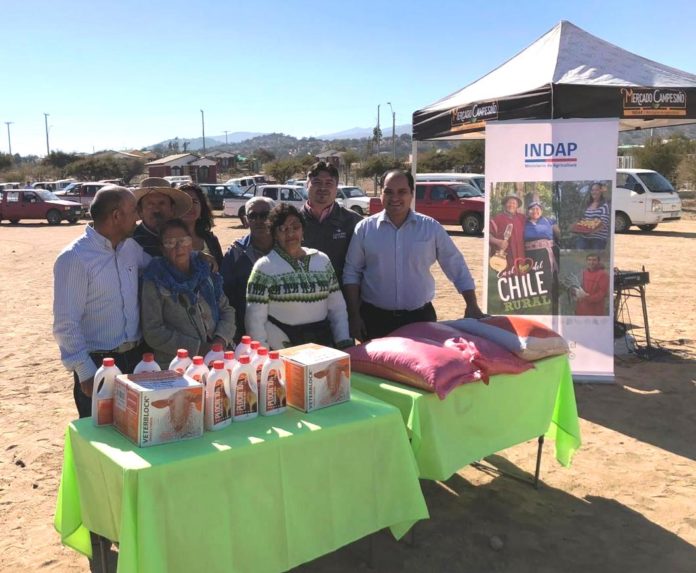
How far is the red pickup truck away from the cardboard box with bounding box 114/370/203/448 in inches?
667

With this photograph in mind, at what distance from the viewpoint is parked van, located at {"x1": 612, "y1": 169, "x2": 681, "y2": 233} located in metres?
17.2

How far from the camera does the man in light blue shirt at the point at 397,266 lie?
4.11 meters

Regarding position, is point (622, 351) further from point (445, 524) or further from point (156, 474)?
point (156, 474)

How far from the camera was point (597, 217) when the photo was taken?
5.41 m

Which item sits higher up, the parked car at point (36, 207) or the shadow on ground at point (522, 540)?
the parked car at point (36, 207)

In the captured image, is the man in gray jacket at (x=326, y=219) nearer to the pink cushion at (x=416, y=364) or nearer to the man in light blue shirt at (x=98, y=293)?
the pink cushion at (x=416, y=364)

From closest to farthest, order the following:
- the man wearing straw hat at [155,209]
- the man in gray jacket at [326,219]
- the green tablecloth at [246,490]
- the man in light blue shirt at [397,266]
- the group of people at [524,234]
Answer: the green tablecloth at [246,490] < the man wearing straw hat at [155,209] < the man in light blue shirt at [397,266] < the man in gray jacket at [326,219] < the group of people at [524,234]

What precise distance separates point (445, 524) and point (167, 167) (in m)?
58.3

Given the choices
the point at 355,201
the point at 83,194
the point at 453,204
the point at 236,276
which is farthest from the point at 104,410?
the point at 83,194

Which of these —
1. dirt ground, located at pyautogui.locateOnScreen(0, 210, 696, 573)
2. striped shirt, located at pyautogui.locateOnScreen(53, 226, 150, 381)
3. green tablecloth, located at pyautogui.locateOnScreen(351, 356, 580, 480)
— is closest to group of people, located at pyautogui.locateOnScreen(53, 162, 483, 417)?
striped shirt, located at pyautogui.locateOnScreen(53, 226, 150, 381)

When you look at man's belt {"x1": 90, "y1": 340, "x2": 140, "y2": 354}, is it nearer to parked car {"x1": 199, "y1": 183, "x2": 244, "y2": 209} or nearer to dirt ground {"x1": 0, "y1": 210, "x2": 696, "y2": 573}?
dirt ground {"x1": 0, "y1": 210, "x2": 696, "y2": 573}

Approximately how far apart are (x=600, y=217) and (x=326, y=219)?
2544 millimetres

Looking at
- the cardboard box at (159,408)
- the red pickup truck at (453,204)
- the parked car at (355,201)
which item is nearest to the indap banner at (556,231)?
the cardboard box at (159,408)

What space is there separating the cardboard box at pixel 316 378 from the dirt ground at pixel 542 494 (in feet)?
3.09
